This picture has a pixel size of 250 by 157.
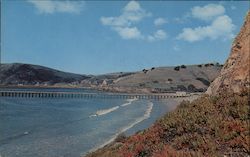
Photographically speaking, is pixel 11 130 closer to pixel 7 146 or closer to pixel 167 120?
pixel 7 146

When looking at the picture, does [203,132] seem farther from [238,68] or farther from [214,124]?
[238,68]

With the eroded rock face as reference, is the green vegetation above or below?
below

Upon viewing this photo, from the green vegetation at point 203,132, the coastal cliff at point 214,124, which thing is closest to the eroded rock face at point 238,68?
the coastal cliff at point 214,124

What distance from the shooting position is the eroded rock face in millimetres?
11359

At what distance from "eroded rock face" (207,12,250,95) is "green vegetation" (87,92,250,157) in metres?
0.41

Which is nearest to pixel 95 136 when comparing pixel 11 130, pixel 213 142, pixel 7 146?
pixel 7 146

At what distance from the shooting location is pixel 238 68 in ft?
38.6

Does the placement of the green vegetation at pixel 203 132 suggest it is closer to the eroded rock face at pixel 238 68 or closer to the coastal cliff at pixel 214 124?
the coastal cliff at pixel 214 124

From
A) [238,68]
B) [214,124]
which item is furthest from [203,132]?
[238,68]

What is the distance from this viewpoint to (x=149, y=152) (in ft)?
35.2

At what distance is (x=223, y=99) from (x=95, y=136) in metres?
26.6

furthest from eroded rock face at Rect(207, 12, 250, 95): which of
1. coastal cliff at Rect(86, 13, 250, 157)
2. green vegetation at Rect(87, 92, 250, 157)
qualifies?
green vegetation at Rect(87, 92, 250, 157)

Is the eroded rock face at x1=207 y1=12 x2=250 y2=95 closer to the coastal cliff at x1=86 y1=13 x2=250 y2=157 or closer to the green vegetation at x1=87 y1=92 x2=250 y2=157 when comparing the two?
the coastal cliff at x1=86 y1=13 x2=250 y2=157

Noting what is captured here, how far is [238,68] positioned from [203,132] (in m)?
2.49
